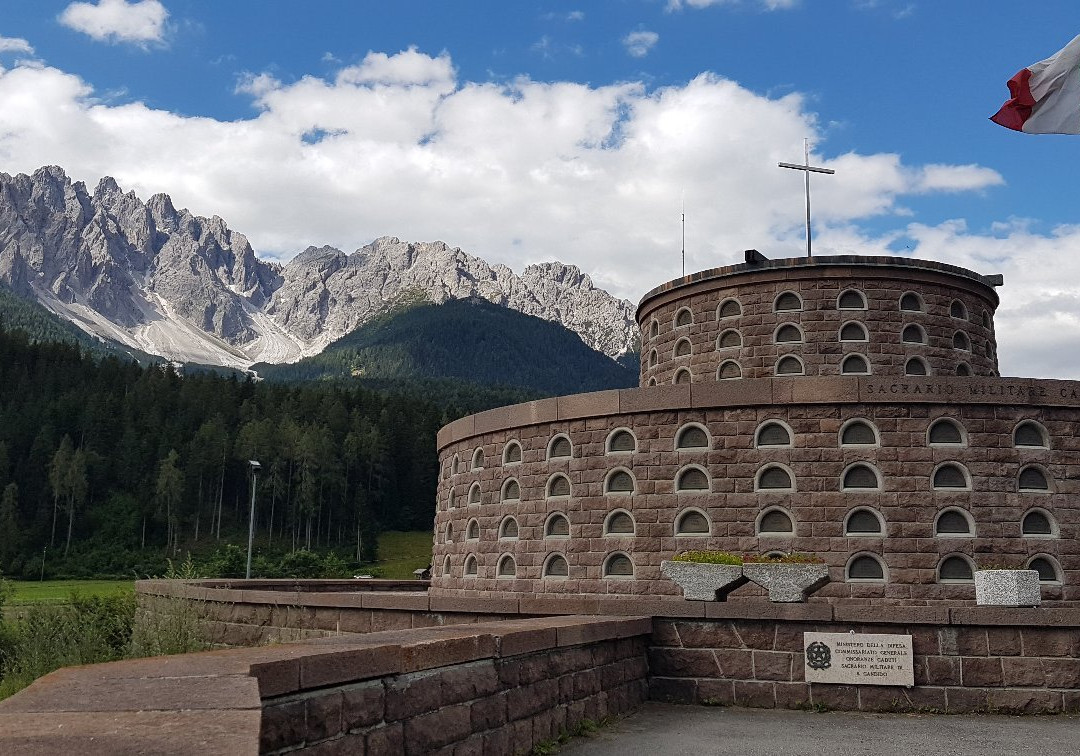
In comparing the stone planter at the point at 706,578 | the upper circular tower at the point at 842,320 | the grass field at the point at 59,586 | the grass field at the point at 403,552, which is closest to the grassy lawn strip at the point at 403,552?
the grass field at the point at 403,552

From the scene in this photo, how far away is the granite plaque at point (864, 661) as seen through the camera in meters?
10.1

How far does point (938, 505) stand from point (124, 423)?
8770cm

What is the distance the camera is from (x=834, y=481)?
16.8m

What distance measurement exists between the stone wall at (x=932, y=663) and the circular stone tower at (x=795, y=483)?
612cm

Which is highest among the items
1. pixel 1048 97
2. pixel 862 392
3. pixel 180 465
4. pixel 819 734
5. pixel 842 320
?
pixel 180 465

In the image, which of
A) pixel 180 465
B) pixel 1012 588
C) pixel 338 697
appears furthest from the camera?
pixel 180 465

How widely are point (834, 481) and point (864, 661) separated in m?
6.97

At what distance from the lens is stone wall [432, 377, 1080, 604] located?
645 inches

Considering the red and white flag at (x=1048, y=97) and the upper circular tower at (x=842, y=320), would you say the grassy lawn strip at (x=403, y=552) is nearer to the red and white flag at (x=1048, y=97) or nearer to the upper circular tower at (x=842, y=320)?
the upper circular tower at (x=842, y=320)

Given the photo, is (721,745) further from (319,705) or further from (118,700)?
(118,700)

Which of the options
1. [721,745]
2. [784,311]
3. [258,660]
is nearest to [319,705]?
[258,660]

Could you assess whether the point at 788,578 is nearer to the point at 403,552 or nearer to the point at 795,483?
the point at 795,483

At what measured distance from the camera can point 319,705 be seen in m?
5.12

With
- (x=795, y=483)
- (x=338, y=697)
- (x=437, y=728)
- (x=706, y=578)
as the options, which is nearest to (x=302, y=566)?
(x=795, y=483)
